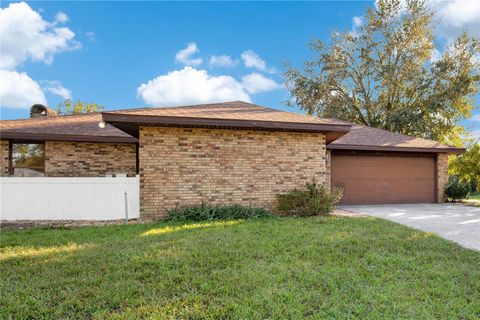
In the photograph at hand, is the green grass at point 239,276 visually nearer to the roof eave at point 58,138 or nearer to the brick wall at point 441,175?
the roof eave at point 58,138

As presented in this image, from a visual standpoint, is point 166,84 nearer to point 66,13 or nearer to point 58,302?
point 66,13

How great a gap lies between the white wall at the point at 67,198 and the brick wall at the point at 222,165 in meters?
0.57

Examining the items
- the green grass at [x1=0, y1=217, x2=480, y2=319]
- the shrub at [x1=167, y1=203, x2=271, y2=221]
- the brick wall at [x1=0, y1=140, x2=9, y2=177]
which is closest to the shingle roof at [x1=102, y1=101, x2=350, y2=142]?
the shrub at [x1=167, y1=203, x2=271, y2=221]

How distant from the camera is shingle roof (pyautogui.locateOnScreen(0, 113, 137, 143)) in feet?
32.5

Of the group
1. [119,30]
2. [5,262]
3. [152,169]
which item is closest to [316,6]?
[119,30]

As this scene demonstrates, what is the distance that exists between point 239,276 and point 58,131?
29.7 ft

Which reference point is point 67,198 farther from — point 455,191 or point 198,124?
point 455,191

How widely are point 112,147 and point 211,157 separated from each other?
13.9 feet

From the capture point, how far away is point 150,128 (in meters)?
8.45

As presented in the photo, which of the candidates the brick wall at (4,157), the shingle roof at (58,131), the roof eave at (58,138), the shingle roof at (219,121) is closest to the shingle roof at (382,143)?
the shingle roof at (219,121)

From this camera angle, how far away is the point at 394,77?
21.5 metres

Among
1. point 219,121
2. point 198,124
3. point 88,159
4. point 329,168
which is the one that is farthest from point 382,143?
point 88,159

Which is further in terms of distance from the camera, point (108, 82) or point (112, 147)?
point (108, 82)

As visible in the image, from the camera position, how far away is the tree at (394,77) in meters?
20.9
